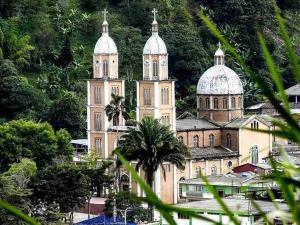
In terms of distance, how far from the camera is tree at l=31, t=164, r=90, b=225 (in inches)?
2201

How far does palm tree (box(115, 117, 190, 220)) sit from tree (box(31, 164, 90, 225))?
4.16 metres

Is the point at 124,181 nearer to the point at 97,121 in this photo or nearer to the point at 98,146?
the point at 98,146

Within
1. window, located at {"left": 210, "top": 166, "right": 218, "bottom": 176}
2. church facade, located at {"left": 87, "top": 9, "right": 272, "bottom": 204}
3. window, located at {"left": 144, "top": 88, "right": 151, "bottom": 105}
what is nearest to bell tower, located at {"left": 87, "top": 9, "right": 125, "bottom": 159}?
church facade, located at {"left": 87, "top": 9, "right": 272, "bottom": 204}

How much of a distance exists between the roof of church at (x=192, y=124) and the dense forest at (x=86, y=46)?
22.6ft

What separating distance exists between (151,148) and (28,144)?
1504cm

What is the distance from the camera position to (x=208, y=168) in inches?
2776

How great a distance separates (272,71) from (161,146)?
164ft

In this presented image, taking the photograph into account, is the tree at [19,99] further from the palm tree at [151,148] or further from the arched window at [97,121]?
the palm tree at [151,148]

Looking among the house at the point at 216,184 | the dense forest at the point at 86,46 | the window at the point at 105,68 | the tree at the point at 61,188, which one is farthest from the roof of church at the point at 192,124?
the tree at the point at 61,188

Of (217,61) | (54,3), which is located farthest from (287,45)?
(54,3)

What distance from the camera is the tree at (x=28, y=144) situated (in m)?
66.1

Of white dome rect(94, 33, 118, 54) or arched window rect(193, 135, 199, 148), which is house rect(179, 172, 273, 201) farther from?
white dome rect(94, 33, 118, 54)

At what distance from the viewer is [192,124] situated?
72188 mm

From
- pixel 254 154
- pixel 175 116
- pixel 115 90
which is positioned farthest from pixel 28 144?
pixel 254 154
